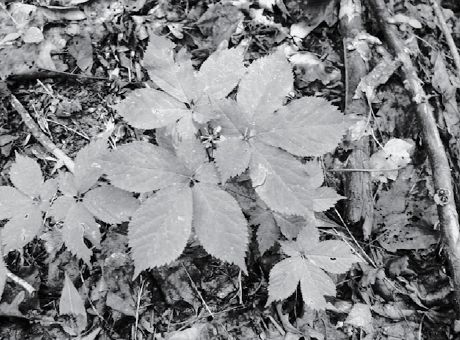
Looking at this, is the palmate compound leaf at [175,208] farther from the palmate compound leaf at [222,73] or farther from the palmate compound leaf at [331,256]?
the palmate compound leaf at [331,256]

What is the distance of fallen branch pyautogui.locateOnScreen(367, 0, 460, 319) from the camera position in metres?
2.08

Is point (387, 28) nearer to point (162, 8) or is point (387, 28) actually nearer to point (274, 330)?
point (162, 8)

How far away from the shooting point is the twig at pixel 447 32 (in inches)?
106

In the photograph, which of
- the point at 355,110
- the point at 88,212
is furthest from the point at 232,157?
the point at 355,110

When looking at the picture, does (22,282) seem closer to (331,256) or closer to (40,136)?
(40,136)

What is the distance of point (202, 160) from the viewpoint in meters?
1.52

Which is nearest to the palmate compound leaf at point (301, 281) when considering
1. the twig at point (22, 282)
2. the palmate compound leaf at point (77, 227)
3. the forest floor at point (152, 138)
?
the forest floor at point (152, 138)

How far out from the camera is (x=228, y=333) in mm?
2021

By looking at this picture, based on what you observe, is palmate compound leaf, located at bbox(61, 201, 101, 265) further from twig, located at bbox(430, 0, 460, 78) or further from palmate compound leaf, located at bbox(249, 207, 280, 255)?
twig, located at bbox(430, 0, 460, 78)

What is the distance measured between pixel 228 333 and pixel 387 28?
227cm

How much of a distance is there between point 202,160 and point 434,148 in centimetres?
159

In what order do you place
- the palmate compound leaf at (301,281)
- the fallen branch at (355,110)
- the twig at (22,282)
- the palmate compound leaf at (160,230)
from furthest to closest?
the fallen branch at (355,110) < the twig at (22,282) < the palmate compound leaf at (301,281) < the palmate compound leaf at (160,230)

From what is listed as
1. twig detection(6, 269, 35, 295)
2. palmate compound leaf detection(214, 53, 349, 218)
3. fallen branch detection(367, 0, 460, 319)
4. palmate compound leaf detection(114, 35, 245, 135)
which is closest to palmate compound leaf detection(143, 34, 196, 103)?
palmate compound leaf detection(114, 35, 245, 135)

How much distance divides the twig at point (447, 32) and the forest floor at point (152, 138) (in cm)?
8
